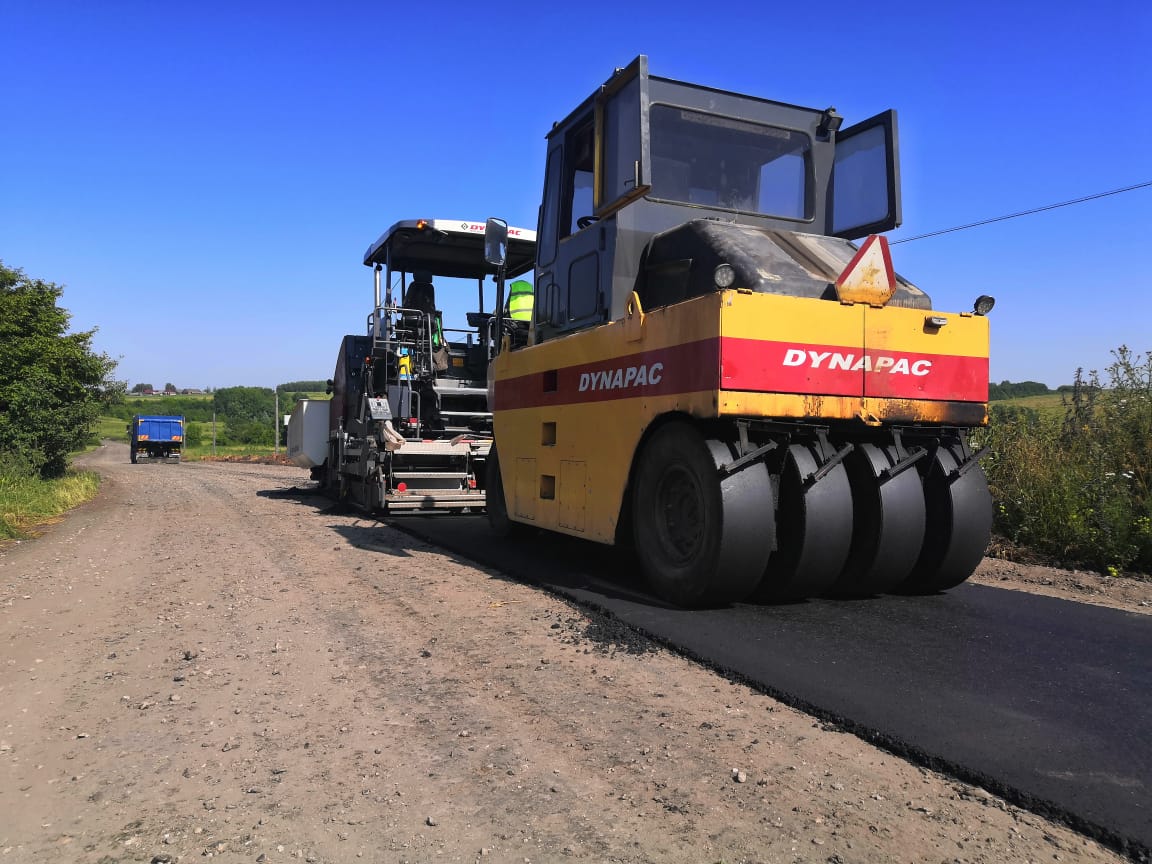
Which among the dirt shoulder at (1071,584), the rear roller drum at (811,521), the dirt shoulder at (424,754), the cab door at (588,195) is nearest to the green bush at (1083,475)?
the dirt shoulder at (1071,584)

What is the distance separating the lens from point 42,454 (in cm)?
1617

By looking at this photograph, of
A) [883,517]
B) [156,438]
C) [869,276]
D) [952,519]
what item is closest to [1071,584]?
[952,519]

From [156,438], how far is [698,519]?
44157mm

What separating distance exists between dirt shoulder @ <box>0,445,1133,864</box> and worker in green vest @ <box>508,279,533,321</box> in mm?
3440

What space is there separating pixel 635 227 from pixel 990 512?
9.89 ft

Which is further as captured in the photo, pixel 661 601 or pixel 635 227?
pixel 635 227

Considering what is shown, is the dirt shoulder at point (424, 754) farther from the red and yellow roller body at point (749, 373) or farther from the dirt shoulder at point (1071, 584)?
the dirt shoulder at point (1071, 584)

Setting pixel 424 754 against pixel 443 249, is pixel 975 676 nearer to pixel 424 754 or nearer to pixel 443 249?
pixel 424 754

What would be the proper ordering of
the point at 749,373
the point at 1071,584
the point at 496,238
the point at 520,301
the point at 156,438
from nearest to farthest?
1. the point at 749,373
2. the point at 1071,584
3. the point at 496,238
4. the point at 520,301
5. the point at 156,438

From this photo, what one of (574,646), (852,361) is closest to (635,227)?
(852,361)

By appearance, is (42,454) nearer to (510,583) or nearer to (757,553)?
(510,583)

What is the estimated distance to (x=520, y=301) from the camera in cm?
808

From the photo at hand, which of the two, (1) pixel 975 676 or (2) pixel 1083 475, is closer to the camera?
(1) pixel 975 676

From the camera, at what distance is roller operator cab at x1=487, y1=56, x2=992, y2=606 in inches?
177
